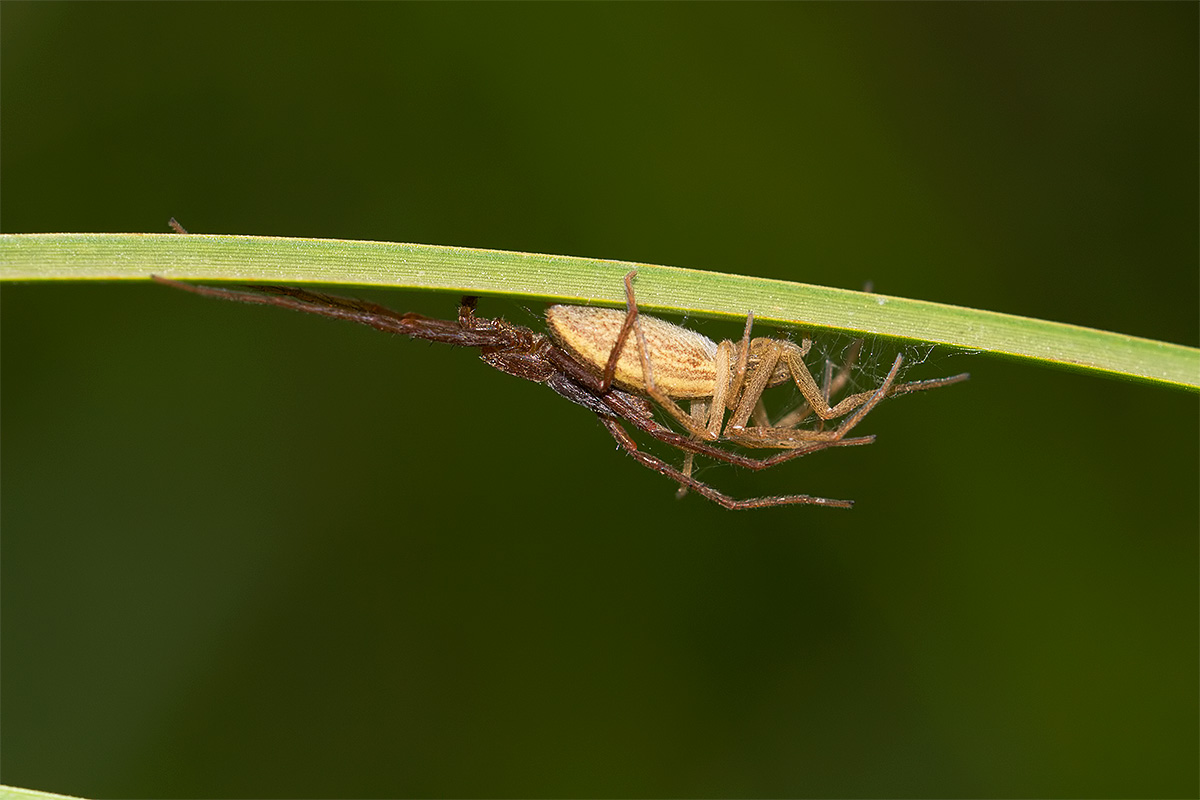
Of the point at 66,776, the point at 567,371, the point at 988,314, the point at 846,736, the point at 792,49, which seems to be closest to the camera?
the point at 988,314

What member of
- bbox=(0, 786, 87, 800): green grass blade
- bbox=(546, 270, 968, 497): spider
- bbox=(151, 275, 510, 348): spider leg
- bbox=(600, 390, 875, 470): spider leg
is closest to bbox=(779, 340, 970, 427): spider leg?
bbox=(546, 270, 968, 497): spider

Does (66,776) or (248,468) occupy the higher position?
(248,468)

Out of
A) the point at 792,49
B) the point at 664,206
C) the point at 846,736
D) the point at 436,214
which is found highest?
the point at 792,49

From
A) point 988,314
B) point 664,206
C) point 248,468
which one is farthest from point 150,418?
point 988,314

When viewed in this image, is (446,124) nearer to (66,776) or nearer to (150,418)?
(150,418)

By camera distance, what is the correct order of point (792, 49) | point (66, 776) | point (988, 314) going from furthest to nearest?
point (792, 49) < point (66, 776) < point (988, 314)

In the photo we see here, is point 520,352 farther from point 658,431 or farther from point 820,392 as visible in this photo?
point 820,392

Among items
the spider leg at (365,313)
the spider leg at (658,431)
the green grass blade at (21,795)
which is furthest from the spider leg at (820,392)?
the green grass blade at (21,795)

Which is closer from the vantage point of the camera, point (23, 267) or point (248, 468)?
point (23, 267)
